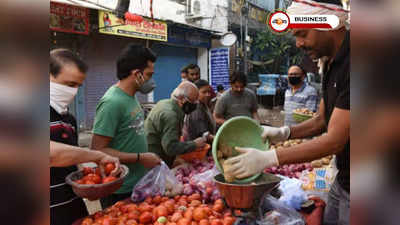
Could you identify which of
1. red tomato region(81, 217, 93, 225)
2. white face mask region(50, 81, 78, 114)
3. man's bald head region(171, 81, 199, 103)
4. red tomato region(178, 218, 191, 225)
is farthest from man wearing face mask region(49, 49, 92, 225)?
man's bald head region(171, 81, 199, 103)

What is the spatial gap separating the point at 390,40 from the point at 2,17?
1.01 metres

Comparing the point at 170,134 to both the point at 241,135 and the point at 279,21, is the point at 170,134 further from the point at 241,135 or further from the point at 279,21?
the point at 279,21

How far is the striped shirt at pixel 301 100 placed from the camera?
4.44 metres

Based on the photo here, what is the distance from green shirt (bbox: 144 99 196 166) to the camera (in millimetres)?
2842

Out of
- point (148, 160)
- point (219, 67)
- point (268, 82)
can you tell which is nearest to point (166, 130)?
point (148, 160)

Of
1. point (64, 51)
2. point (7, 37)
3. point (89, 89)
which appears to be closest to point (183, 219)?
point (64, 51)

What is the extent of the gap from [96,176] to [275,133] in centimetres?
123

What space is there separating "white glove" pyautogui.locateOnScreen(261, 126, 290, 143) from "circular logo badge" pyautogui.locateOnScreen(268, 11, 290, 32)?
2.34ft

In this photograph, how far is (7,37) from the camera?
2.38ft

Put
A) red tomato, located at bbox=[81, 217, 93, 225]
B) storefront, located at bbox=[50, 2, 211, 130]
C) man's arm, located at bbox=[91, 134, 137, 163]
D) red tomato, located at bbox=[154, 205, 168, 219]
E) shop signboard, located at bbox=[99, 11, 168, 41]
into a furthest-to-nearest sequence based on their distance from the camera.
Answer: storefront, located at bbox=[50, 2, 211, 130] < shop signboard, located at bbox=[99, 11, 168, 41] < man's arm, located at bbox=[91, 134, 137, 163] < red tomato, located at bbox=[154, 205, 168, 219] < red tomato, located at bbox=[81, 217, 93, 225]

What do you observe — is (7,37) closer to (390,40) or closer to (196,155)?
(390,40)

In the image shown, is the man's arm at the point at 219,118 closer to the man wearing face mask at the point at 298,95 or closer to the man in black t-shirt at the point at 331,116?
the man wearing face mask at the point at 298,95

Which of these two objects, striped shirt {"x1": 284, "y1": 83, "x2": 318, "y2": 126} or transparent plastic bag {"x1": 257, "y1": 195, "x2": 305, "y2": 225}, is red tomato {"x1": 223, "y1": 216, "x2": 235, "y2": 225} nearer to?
transparent plastic bag {"x1": 257, "y1": 195, "x2": 305, "y2": 225}

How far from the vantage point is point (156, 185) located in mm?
2266
